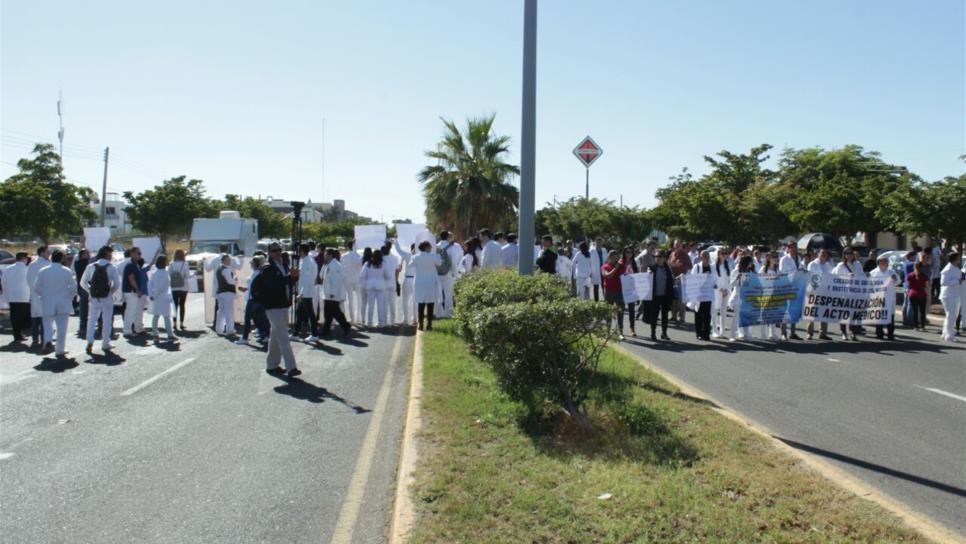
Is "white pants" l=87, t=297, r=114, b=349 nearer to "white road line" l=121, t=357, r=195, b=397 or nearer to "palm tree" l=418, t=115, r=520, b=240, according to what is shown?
"white road line" l=121, t=357, r=195, b=397

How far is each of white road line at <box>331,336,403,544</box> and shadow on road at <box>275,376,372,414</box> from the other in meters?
0.30

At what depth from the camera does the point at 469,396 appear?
8164 millimetres

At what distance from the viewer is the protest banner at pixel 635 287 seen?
47.1 feet

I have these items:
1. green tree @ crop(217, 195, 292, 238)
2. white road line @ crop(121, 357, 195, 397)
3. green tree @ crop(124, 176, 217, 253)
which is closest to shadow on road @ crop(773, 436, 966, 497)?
white road line @ crop(121, 357, 195, 397)

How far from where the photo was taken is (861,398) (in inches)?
348

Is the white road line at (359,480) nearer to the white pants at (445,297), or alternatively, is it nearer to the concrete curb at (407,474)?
the concrete curb at (407,474)

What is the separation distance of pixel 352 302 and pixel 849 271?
1085 centimetres

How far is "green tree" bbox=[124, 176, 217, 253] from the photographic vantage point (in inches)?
Answer: 2026

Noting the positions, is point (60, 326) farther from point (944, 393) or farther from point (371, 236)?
point (944, 393)

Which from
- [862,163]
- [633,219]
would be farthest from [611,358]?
[633,219]

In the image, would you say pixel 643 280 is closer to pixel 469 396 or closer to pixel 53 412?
pixel 469 396

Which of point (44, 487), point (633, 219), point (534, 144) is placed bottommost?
point (44, 487)

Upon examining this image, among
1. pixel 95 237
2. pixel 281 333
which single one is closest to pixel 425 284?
pixel 281 333

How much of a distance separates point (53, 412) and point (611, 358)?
22.8 ft
